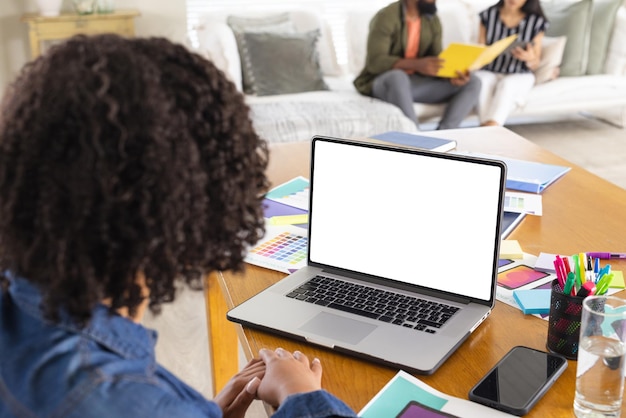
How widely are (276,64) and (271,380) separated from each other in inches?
131

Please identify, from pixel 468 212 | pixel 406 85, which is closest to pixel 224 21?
pixel 406 85

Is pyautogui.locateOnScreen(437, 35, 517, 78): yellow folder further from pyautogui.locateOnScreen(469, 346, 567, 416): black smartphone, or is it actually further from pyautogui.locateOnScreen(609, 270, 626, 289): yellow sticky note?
pyautogui.locateOnScreen(469, 346, 567, 416): black smartphone

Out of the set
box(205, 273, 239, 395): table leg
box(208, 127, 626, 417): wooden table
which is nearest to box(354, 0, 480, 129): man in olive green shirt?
box(208, 127, 626, 417): wooden table

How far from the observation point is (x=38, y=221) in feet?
2.17

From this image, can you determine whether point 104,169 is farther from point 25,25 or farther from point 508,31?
point 25,25

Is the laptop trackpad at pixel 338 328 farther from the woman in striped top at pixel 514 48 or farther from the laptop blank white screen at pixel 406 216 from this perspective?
the woman in striped top at pixel 514 48

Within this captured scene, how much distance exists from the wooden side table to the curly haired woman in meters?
3.81

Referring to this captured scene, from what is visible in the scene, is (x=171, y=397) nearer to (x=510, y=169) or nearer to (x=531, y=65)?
(x=510, y=169)

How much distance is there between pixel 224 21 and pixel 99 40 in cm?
375

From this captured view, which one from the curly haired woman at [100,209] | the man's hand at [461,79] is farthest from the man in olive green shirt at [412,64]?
the curly haired woman at [100,209]

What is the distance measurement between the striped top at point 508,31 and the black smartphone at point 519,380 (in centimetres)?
378

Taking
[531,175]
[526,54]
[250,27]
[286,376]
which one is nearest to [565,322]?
[286,376]

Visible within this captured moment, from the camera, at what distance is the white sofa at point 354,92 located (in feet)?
12.0

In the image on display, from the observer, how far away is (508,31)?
4.55 meters
